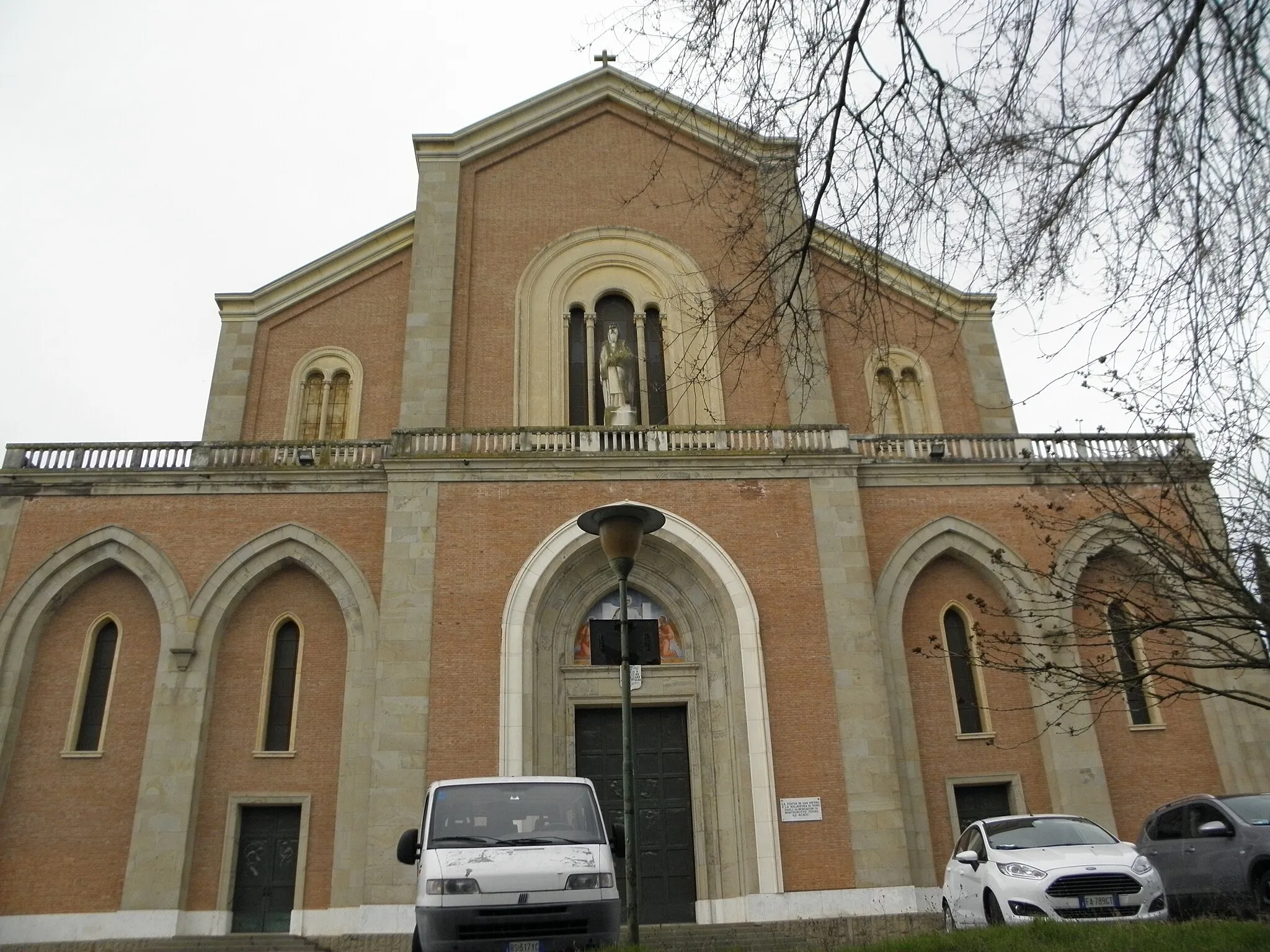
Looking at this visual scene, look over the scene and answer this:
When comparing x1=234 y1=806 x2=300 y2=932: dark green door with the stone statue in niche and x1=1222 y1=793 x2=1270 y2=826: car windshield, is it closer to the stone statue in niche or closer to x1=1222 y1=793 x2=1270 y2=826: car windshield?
the stone statue in niche

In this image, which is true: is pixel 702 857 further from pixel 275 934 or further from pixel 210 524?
pixel 210 524

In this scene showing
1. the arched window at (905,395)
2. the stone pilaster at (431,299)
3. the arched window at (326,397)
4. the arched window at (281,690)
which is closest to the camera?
the arched window at (281,690)

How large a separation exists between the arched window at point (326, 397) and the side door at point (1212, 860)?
1621cm

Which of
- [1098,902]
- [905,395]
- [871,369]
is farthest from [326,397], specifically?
[1098,902]

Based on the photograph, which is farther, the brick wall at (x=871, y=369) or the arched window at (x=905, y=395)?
the arched window at (x=905, y=395)

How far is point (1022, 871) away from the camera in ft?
34.1

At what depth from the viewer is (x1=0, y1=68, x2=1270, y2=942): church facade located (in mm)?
16547

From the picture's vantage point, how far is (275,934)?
1666 cm

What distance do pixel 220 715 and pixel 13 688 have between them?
3.56 metres

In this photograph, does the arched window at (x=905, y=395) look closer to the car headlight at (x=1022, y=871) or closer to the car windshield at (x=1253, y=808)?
the car windshield at (x=1253, y=808)

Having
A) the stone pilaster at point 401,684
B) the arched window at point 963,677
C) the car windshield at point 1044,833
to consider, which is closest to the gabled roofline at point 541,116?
the stone pilaster at point 401,684

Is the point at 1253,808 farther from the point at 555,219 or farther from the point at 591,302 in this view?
the point at 555,219

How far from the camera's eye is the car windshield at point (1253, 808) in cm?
1118

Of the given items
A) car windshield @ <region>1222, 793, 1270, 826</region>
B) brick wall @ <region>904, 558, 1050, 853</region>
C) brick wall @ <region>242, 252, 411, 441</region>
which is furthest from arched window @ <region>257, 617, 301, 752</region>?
car windshield @ <region>1222, 793, 1270, 826</region>
